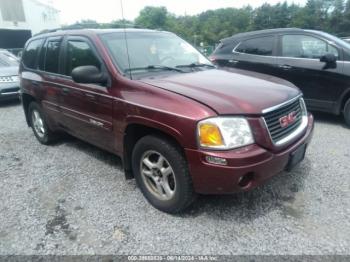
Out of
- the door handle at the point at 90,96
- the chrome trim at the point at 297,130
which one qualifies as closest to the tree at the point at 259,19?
the door handle at the point at 90,96

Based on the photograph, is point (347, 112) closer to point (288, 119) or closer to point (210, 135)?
point (288, 119)

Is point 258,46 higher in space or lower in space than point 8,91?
higher

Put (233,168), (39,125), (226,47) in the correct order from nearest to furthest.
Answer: (233,168), (39,125), (226,47)

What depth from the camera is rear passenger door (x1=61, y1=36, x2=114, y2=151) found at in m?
3.48

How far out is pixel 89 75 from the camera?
3268 mm

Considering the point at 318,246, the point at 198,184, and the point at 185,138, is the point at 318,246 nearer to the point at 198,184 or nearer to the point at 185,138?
the point at 198,184

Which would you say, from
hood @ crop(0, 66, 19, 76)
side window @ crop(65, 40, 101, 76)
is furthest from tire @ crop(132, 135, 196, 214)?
hood @ crop(0, 66, 19, 76)

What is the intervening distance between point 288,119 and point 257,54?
3.76 m

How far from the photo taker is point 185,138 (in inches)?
104

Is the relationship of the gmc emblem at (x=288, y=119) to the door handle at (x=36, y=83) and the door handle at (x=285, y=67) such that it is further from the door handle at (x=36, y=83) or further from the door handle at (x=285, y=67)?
the door handle at (x=36, y=83)

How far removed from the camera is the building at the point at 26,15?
126ft

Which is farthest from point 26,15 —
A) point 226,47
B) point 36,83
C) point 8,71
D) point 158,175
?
point 158,175

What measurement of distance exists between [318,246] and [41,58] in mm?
4362

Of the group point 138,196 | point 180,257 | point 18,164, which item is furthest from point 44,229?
point 18,164
